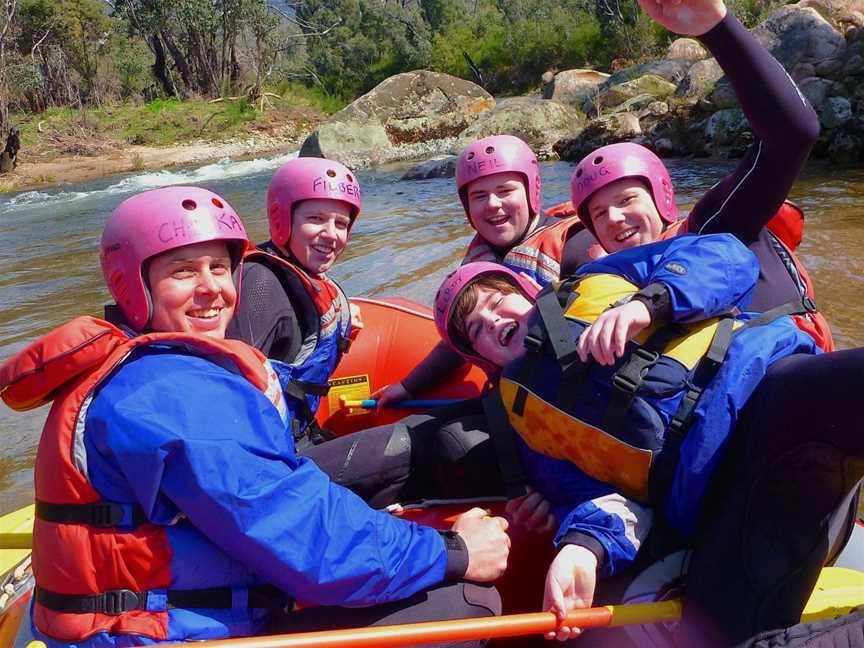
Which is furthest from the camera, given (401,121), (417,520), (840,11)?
(401,121)

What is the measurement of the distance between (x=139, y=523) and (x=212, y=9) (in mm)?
34829

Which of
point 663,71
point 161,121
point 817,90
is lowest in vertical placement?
point 817,90

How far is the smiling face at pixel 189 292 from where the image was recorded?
194cm

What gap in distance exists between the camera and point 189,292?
1.98 metres

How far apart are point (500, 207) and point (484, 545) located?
72.4 inches

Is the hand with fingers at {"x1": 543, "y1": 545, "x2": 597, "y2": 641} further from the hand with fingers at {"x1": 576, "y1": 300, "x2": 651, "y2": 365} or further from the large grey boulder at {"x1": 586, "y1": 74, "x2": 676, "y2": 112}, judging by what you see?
the large grey boulder at {"x1": 586, "y1": 74, "x2": 676, "y2": 112}

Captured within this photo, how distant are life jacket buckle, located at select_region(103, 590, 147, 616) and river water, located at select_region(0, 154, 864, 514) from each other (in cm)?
272

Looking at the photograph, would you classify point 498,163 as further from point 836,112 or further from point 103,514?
point 836,112

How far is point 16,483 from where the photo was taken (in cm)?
413

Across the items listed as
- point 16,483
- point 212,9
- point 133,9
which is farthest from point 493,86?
point 16,483

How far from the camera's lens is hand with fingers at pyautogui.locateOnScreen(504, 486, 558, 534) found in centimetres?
215

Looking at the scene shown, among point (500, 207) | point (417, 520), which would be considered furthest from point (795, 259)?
point (417, 520)

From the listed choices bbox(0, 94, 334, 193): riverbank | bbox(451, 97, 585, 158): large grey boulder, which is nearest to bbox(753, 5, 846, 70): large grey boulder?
bbox(451, 97, 585, 158): large grey boulder

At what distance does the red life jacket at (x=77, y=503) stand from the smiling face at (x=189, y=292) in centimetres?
25
